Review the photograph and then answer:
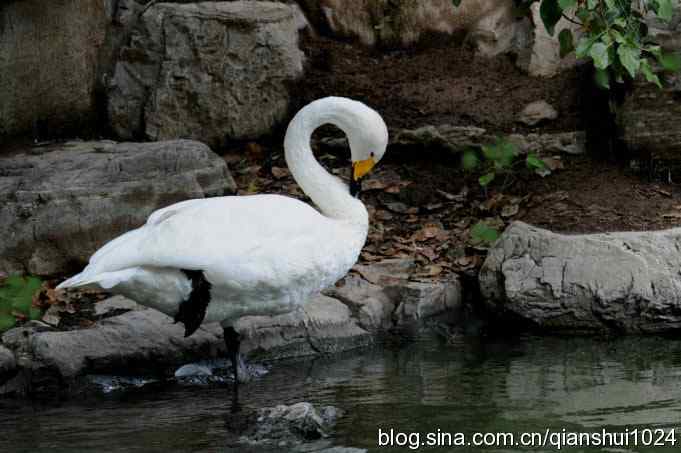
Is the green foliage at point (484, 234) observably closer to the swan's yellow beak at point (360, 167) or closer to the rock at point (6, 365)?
the swan's yellow beak at point (360, 167)

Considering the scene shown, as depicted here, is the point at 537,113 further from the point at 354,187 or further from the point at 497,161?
the point at 354,187

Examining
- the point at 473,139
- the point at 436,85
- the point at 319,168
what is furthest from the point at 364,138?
the point at 436,85

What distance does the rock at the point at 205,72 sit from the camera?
8.09 m

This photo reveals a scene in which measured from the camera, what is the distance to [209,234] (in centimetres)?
497

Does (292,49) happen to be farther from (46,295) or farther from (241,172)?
(46,295)

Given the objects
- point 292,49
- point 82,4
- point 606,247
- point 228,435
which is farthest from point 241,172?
point 228,435

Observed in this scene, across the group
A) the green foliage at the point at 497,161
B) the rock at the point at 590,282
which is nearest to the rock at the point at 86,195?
the green foliage at the point at 497,161

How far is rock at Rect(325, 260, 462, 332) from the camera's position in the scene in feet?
20.1

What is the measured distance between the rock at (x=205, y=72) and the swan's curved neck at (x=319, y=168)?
2545mm

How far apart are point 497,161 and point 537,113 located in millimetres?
843

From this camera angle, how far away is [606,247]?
6.06 metres

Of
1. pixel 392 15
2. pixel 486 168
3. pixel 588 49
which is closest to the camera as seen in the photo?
pixel 588 49

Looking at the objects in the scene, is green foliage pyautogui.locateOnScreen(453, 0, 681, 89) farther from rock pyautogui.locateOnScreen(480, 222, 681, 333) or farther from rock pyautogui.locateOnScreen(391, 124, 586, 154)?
rock pyautogui.locateOnScreen(391, 124, 586, 154)

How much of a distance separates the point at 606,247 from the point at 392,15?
136 inches
